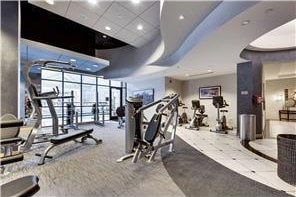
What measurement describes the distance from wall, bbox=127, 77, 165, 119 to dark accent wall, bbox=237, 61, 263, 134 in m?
4.27

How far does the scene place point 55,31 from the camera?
22.5 ft

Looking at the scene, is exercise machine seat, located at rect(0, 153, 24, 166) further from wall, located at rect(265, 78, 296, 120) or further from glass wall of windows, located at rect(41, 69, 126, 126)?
wall, located at rect(265, 78, 296, 120)

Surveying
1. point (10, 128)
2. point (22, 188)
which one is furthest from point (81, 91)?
point (22, 188)

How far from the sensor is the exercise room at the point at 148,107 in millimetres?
2520

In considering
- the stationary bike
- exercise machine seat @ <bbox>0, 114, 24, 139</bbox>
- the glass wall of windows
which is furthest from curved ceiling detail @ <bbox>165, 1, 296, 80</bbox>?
the glass wall of windows

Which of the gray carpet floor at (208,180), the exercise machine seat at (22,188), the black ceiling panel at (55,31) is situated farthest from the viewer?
the black ceiling panel at (55,31)

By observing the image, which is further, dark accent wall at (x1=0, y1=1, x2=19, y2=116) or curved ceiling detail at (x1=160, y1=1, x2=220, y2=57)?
dark accent wall at (x1=0, y1=1, x2=19, y2=116)

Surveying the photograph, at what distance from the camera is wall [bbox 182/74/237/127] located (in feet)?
28.4

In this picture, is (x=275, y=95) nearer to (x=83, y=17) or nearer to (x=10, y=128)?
(x=83, y=17)

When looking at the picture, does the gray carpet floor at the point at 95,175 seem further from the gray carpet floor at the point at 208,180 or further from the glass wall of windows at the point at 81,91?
the glass wall of windows at the point at 81,91

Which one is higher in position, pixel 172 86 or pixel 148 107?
pixel 172 86

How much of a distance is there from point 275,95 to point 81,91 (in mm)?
13087

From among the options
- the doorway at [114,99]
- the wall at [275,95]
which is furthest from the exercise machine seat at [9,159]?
the wall at [275,95]

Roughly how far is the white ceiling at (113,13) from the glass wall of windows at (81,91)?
3879 millimetres
